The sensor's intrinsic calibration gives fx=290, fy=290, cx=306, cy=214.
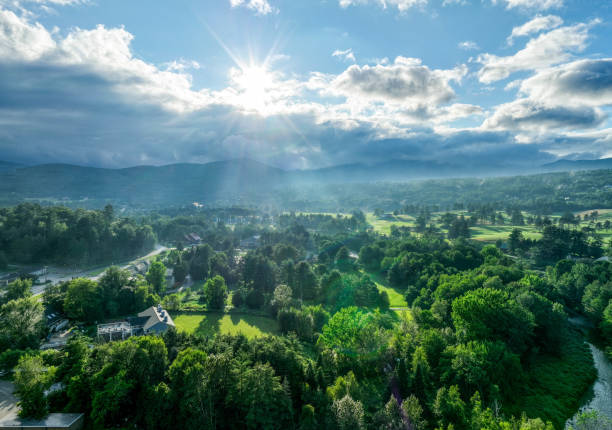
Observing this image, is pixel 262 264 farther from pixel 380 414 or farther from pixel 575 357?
pixel 575 357

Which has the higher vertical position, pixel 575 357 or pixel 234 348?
pixel 234 348

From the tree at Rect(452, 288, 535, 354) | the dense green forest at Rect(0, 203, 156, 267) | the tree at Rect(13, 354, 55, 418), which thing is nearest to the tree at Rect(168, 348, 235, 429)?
the tree at Rect(13, 354, 55, 418)

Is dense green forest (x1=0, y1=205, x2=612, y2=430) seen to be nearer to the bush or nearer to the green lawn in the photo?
the bush

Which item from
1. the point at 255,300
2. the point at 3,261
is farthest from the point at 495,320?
the point at 3,261

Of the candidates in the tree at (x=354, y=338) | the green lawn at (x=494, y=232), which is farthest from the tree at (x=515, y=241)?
the tree at (x=354, y=338)

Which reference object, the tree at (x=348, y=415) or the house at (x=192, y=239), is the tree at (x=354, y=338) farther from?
the house at (x=192, y=239)

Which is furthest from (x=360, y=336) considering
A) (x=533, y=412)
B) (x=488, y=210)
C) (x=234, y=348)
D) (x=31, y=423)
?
(x=488, y=210)

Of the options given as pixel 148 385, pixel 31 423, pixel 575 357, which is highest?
pixel 148 385
